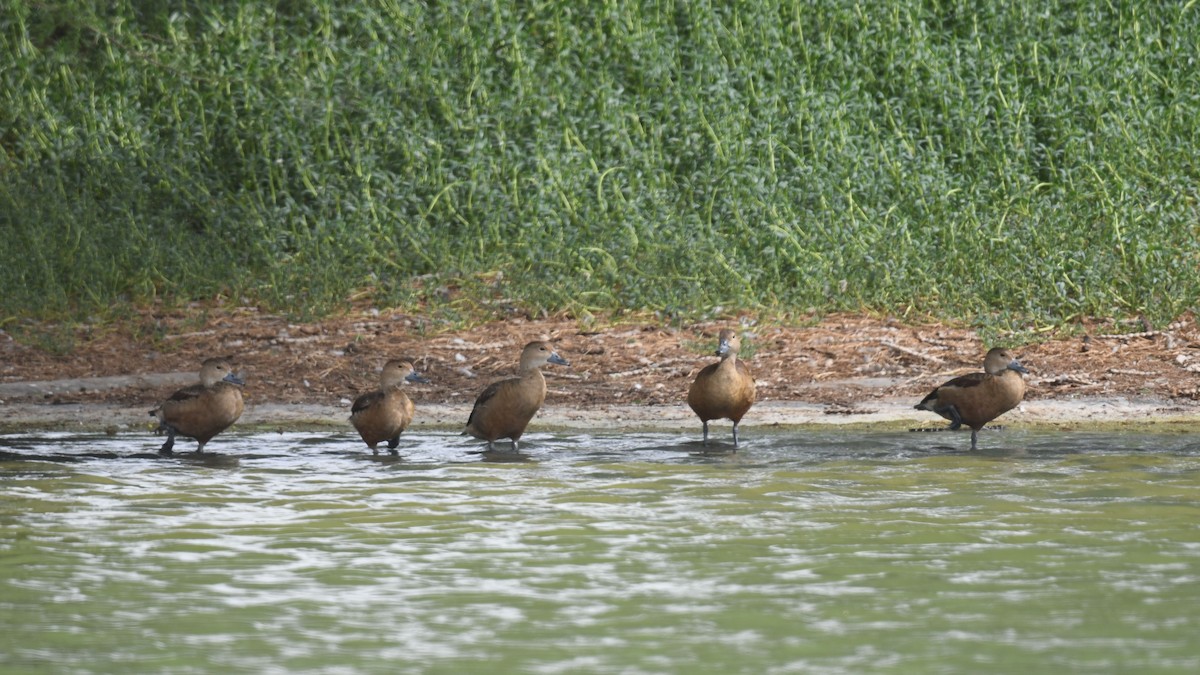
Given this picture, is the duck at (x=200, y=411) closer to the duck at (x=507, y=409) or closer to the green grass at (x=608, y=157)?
the duck at (x=507, y=409)

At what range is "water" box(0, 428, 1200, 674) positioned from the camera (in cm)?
547

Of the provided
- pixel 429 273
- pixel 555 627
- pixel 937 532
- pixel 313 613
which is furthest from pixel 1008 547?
pixel 429 273

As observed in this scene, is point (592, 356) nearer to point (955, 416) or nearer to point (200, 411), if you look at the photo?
point (955, 416)

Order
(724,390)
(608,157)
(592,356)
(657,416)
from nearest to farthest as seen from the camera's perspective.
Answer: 1. (724,390)
2. (657,416)
3. (592,356)
4. (608,157)

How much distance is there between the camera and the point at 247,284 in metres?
14.2

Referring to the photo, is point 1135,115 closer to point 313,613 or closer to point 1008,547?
point 1008,547

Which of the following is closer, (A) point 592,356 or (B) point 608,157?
(A) point 592,356

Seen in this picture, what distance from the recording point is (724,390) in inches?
398

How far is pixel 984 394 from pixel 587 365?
3397 millimetres

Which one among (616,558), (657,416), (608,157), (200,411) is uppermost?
(608,157)

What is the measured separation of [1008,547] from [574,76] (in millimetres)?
9887

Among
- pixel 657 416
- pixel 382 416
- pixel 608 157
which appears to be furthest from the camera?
pixel 608 157

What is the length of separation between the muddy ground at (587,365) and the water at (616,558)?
90 cm

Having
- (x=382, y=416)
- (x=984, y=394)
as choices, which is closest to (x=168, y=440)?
(x=382, y=416)
